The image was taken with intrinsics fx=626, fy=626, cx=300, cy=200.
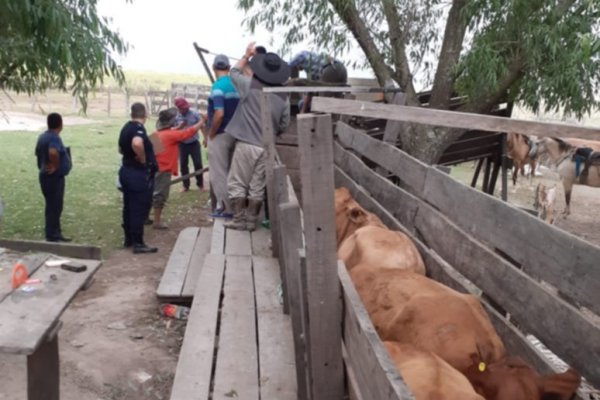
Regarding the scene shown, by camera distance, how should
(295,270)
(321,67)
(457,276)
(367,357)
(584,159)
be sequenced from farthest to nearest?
(584,159) < (321,67) < (457,276) < (295,270) < (367,357)

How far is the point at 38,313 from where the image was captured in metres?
2.96

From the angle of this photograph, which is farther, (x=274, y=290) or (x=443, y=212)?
(x=274, y=290)

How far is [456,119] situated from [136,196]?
18.7 ft

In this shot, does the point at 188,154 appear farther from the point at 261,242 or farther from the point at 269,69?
the point at 261,242

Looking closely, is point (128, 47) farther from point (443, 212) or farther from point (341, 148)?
point (443, 212)

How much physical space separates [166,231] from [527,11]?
5501 mm

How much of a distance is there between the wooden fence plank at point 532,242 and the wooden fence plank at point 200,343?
1.71m

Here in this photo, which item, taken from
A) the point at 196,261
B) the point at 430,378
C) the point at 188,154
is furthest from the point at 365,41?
the point at 430,378

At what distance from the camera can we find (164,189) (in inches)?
345

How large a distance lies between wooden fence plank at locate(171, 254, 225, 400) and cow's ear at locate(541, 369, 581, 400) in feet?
6.34

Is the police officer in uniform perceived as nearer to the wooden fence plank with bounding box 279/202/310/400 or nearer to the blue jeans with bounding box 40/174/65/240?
the blue jeans with bounding box 40/174/65/240

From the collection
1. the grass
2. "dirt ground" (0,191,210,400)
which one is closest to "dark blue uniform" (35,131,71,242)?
the grass

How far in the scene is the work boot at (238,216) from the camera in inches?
272

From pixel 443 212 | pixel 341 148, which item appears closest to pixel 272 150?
pixel 341 148
